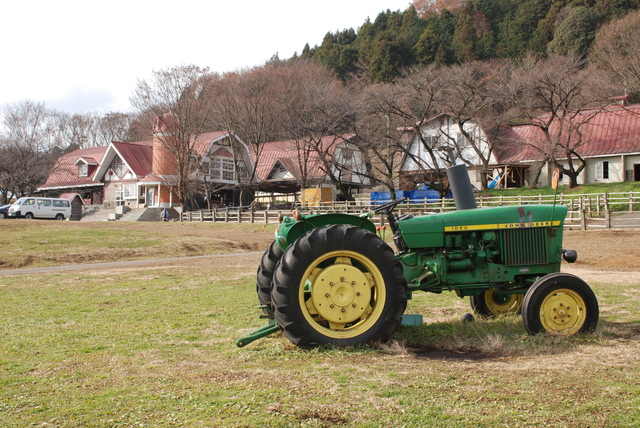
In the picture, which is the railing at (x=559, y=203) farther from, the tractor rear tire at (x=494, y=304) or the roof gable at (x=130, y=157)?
the tractor rear tire at (x=494, y=304)

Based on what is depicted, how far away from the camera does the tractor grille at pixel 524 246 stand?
6.36 metres

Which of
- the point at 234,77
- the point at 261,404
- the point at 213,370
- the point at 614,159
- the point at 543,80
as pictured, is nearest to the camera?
the point at 261,404

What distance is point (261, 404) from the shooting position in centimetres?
378

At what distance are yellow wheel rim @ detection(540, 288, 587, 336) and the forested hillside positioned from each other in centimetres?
5304

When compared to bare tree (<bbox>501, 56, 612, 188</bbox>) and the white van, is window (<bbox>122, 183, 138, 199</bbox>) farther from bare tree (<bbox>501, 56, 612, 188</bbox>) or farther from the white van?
bare tree (<bbox>501, 56, 612, 188</bbox>)

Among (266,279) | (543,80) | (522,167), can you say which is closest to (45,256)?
(266,279)

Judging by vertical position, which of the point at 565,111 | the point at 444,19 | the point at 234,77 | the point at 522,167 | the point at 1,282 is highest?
the point at 444,19

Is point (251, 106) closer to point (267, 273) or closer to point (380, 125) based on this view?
point (380, 125)

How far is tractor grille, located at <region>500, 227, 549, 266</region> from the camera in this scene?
6362mm

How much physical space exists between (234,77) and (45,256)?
36011 mm

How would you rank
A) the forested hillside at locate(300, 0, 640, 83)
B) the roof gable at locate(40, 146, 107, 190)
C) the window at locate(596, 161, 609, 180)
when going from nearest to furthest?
the window at locate(596, 161, 609, 180) → the forested hillside at locate(300, 0, 640, 83) → the roof gable at locate(40, 146, 107, 190)

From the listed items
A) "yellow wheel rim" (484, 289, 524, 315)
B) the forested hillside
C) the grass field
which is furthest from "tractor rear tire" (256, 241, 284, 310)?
the forested hillside

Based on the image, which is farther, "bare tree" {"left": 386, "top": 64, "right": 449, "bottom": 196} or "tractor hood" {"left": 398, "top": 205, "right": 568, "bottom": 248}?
"bare tree" {"left": 386, "top": 64, "right": 449, "bottom": 196}

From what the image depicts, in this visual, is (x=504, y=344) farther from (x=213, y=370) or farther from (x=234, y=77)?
(x=234, y=77)
